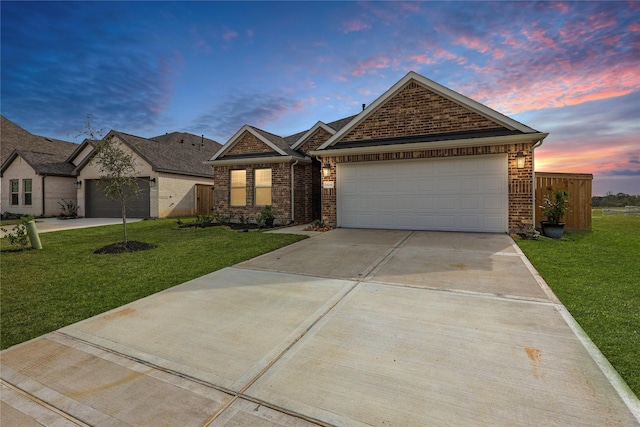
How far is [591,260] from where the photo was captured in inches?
226

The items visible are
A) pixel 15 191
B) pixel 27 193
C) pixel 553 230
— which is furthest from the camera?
pixel 15 191

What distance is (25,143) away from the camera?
25062 millimetres

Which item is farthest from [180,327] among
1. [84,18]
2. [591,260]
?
[84,18]

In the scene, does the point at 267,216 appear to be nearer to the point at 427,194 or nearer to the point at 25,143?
the point at 427,194

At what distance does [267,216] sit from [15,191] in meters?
19.7

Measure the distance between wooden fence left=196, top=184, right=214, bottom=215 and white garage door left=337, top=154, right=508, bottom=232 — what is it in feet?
42.3

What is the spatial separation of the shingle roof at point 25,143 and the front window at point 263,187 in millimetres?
21120

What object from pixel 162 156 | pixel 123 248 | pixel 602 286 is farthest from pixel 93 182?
pixel 602 286

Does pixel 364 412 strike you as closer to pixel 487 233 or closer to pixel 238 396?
pixel 238 396

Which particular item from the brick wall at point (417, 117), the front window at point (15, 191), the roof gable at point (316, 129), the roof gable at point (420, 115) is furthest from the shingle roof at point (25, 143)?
the brick wall at point (417, 117)

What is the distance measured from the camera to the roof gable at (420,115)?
30.8ft

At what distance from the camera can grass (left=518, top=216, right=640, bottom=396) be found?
2.53m

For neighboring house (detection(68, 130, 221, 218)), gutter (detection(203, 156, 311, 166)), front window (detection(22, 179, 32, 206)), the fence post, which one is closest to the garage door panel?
gutter (detection(203, 156, 311, 166))

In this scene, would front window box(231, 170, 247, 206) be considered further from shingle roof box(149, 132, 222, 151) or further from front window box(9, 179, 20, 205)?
shingle roof box(149, 132, 222, 151)
